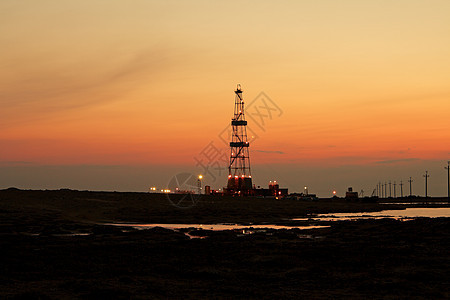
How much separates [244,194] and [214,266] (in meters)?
113

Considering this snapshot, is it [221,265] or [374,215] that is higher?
[374,215]

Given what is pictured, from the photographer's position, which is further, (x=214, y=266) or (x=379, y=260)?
(x=379, y=260)

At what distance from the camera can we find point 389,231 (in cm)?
3797

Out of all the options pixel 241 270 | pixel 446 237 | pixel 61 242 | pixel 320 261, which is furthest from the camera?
pixel 446 237

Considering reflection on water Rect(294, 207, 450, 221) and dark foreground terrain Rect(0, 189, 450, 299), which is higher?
reflection on water Rect(294, 207, 450, 221)

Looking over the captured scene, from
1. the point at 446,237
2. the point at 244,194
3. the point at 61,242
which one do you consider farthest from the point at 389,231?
the point at 244,194

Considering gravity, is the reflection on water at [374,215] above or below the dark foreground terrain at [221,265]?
above

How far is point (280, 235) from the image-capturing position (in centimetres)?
3425

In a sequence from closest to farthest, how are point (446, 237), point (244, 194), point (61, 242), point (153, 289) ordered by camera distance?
point (153, 289) < point (61, 242) < point (446, 237) < point (244, 194)

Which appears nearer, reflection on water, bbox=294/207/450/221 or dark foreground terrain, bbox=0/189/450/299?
dark foreground terrain, bbox=0/189/450/299

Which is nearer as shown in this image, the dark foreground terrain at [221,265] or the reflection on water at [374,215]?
the dark foreground terrain at [221,265]

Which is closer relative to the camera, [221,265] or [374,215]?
[221,265]

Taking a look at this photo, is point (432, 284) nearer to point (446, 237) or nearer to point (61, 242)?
point (446, 237)

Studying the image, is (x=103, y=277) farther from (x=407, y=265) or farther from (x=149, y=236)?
(x=149, y=236)
